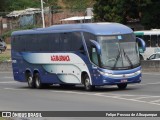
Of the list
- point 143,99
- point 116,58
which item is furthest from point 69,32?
point 143,99

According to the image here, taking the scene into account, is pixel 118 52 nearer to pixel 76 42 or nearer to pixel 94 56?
pixel 94 56

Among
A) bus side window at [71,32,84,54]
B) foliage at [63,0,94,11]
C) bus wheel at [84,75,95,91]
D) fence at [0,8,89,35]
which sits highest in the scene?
bus side window at [71,32,84,54]

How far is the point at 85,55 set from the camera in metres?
28.7

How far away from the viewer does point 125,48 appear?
2833 centimetres

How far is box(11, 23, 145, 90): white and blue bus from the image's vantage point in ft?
91.5

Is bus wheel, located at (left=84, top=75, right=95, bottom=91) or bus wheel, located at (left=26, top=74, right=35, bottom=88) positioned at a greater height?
bus wheel, located at (left=84, top=75, right=95, bottom=91)

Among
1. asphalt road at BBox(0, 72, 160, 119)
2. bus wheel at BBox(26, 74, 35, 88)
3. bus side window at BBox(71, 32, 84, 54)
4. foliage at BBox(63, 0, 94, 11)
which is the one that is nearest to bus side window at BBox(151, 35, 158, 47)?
bus wheel at BBox(26, 74, 35, 88)

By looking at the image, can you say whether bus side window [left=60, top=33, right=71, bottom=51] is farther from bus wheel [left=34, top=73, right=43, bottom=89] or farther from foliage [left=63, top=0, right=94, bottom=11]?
foliage [left=63, top=0, right=94, bottom=11]

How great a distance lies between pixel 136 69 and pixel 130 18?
41.6 meters

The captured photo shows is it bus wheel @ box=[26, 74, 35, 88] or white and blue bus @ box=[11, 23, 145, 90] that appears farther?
bus wheel @ box=[26, 74, 35, 88]

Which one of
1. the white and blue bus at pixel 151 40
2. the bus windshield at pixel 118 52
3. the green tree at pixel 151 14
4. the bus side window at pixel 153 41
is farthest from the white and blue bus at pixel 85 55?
the green tree at pixel 151 14

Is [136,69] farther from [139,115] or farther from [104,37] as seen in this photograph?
[139,115]

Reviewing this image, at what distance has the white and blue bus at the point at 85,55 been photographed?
27891 millimetres

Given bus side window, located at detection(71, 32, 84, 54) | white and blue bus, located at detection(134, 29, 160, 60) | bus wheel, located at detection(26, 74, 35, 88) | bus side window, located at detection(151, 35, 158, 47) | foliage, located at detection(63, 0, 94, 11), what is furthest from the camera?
foliage, located at detection(63, 0, 94, 11)
